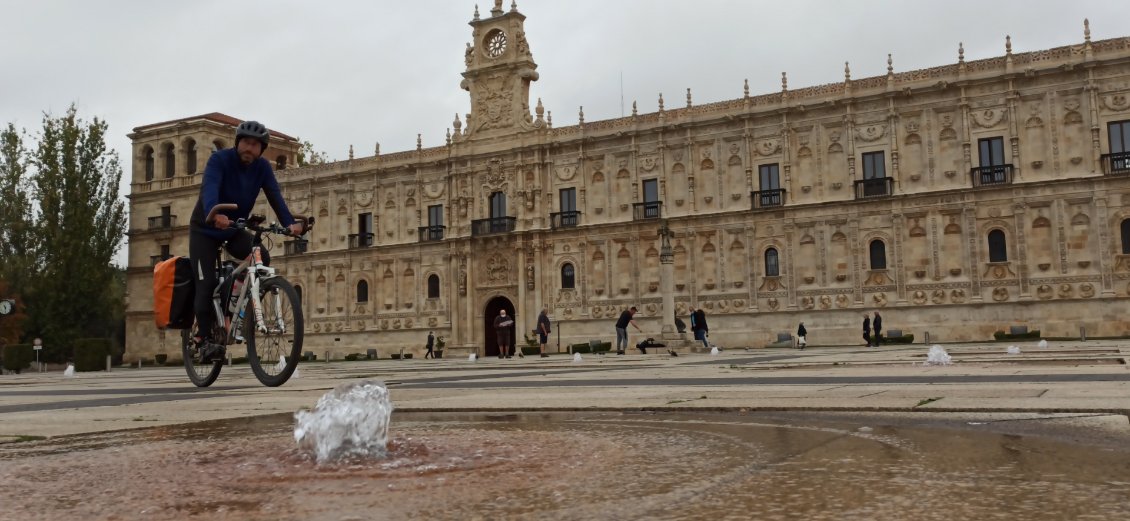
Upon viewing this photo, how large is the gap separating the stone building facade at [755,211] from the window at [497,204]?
9 centimetres

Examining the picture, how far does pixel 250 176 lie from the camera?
6090mm

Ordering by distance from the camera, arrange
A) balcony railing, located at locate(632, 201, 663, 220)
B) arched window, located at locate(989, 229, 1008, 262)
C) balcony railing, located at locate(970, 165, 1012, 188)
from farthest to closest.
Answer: balcony railing, located at locate(632, 201, 663, 220) → balcony railing, located at locate(970, 165, 1012, 188) → arched window, located at locate(989, 229, 1008, 262)

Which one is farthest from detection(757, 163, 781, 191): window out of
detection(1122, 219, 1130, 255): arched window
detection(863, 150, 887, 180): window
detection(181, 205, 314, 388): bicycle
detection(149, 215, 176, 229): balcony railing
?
detection(149, 215, 176, 229): balcony railing

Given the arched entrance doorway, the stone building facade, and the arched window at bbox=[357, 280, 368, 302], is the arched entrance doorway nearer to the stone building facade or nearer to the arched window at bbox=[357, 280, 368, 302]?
the stone building facade

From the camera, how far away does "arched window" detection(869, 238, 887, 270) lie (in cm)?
3341

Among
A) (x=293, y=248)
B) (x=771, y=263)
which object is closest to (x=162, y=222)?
(x=293, y=248)

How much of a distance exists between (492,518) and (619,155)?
3755 centimetres

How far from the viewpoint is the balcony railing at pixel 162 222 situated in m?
49.5

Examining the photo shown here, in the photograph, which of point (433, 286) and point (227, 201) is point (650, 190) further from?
point (227, 201)

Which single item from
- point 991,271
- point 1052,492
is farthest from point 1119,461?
point 991,271

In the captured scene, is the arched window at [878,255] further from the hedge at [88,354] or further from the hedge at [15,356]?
the hedge at [15,356]

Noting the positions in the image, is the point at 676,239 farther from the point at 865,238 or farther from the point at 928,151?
the point at 928,151

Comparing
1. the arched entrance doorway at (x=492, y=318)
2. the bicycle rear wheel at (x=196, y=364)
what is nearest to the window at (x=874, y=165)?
the arched entrance doorway at (x=492, y=318)

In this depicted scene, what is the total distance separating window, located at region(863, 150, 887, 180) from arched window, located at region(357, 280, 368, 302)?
23891 mm
